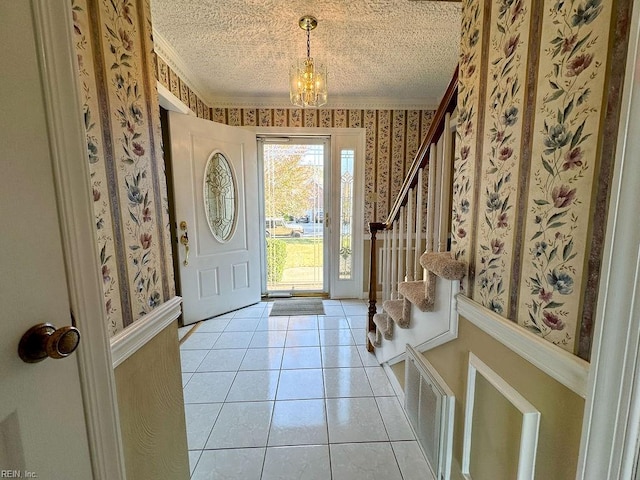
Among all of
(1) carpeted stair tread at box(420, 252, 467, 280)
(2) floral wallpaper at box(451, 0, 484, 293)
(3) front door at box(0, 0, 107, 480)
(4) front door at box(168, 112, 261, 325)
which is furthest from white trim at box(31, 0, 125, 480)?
(4) front door at box(168, 112, 261, 325)

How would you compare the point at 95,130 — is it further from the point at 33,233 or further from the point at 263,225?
the point at 263,225

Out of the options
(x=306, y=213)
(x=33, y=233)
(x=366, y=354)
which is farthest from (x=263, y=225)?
(x=33, y=233)

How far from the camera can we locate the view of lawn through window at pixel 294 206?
11.1 feet

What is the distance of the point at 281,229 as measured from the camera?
3.51 metres

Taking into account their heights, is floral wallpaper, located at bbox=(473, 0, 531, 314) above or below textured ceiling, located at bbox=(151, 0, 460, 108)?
below

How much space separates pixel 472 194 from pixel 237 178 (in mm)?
2524

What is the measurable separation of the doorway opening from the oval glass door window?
1.58ft

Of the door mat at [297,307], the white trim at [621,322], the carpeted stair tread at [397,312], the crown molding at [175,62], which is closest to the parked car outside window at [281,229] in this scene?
the door mat at [297,307]

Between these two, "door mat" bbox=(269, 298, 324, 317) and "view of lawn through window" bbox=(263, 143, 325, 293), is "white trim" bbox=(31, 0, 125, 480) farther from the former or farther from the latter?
"view of lawn through window" bbox=(263, 143, 325, 293)

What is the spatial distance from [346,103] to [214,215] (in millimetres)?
1947

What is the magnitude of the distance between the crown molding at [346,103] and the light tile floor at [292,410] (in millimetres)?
2477

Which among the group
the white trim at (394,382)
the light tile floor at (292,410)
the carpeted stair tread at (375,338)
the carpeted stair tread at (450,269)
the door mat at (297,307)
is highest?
the carpeted stair tread at (450,269)

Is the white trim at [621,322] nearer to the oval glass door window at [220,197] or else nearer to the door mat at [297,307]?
the door mat at [297,307]

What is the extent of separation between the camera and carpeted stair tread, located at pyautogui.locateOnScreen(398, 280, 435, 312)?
48.1 inches
